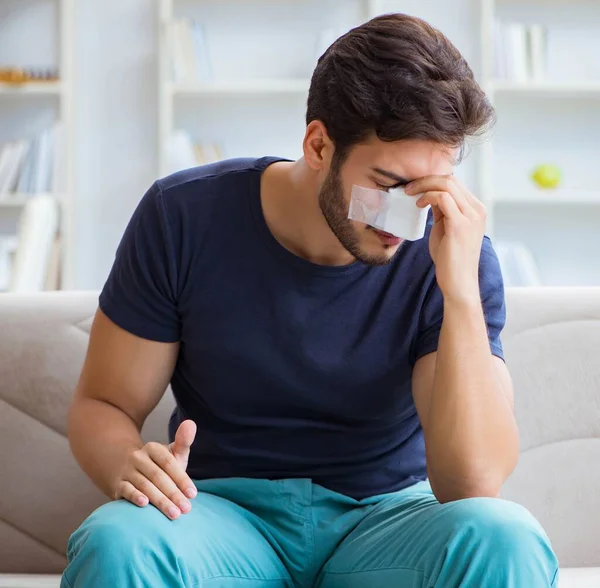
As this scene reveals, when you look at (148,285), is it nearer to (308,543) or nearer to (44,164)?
(308,543)

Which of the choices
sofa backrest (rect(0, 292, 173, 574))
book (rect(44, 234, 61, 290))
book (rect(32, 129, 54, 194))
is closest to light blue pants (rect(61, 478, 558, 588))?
sofa backrest (rect(0, 292, 173, 574))

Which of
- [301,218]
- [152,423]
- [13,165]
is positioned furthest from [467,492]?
[13,165]

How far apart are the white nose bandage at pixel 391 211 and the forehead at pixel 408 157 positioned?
30 mm

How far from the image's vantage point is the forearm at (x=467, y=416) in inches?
50.3

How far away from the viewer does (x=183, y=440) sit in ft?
3.92

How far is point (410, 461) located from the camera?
1.48m

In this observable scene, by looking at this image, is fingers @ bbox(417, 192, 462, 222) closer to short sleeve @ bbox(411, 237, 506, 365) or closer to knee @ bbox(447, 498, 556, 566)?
short sleeve @ bbox(411, 237, 506, 365)

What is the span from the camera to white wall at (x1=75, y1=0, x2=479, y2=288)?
412 cm

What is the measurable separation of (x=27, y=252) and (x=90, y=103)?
2.25 meters

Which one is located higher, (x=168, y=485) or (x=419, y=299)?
(x=419, y=299)

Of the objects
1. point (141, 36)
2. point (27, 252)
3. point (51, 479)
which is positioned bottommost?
point (51, 479)

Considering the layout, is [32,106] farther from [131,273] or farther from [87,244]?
[131,273]

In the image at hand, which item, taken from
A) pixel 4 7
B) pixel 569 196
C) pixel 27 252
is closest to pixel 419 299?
pixel 27 252

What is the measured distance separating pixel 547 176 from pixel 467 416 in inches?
114
